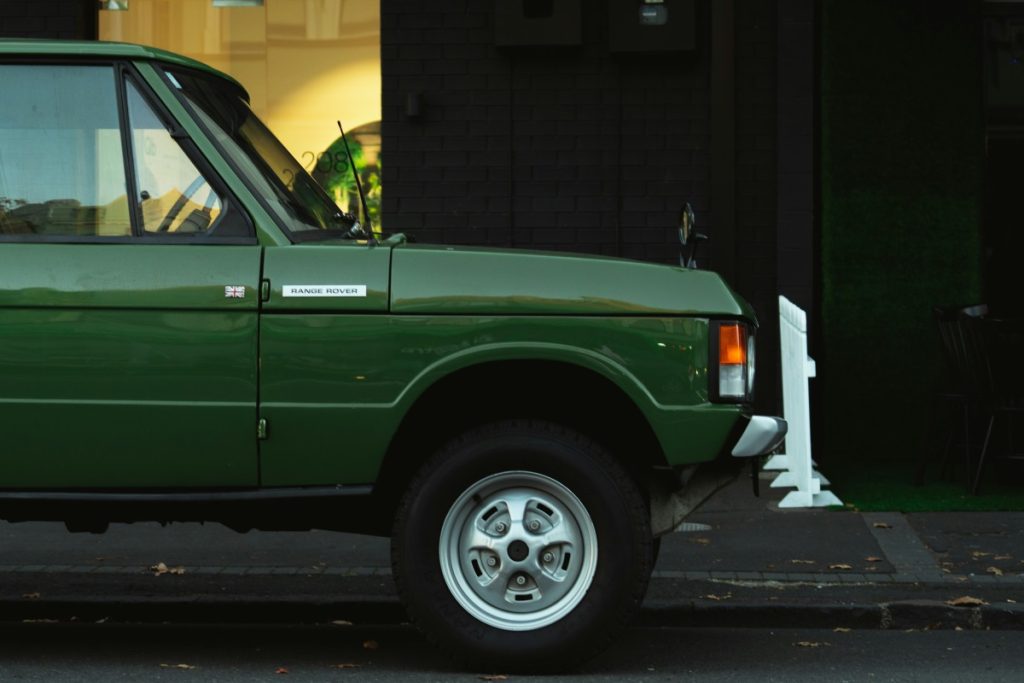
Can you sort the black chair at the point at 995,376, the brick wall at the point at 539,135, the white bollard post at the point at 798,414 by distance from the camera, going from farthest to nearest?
1. the brick wall at the point at 539,135
2. the black chair at the point at 995,376
3. the white bollard post at the point at 798,414

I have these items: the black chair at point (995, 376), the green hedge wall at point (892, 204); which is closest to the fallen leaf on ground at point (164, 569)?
the black chair at point (995, 376)

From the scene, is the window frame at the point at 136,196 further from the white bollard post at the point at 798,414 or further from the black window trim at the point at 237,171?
the white bollard post at the point at 798,414

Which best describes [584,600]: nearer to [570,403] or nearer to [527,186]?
[570,403]

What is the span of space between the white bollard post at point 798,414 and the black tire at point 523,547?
3.90 m

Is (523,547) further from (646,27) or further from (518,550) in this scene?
(646,27)

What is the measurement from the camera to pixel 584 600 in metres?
6.10

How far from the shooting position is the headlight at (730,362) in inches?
241

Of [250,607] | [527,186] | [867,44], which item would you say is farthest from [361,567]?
[867,44]

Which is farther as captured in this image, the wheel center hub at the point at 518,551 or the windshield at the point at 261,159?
the windshield at the point at 261,159

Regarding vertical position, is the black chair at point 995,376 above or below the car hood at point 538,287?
below

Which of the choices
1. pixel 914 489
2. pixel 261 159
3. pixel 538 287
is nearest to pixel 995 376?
pixel 914 489

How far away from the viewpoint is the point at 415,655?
6.75 meters

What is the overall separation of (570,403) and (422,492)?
2.20ft

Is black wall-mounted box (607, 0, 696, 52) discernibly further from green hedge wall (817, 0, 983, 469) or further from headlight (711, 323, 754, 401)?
headlight (711, 323, 754, 401)
